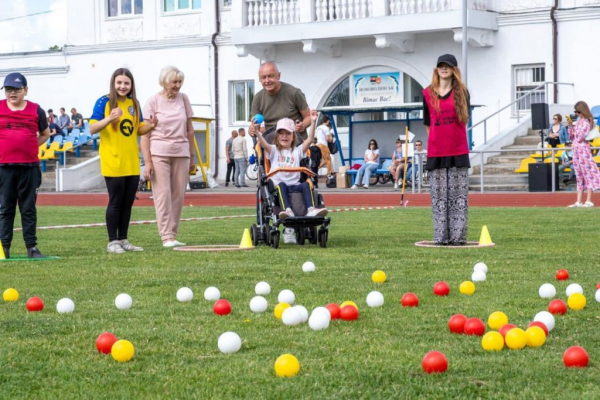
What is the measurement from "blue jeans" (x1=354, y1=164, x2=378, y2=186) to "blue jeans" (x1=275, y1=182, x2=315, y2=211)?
65.1ft

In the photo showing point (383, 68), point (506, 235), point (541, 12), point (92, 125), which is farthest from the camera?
point (383, 68)

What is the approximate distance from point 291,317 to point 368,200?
18916 mm

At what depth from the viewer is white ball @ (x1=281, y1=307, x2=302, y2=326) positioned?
19.8 feet

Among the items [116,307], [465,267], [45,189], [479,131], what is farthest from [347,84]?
[116,307]

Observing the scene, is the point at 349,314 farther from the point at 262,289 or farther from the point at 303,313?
the point at 262,289

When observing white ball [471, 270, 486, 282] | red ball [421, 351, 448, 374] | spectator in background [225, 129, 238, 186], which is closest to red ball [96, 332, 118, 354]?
red ball [421, 351, 448, 374]

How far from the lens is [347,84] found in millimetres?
36875

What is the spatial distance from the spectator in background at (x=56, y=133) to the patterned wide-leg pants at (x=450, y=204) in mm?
28394

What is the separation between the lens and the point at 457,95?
1109cm

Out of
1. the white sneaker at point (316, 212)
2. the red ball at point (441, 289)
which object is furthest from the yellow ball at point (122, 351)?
the white sneaker at point (316, 212)

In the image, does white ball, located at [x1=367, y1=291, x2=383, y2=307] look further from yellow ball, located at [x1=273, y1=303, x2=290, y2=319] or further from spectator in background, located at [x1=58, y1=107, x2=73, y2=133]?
spectator in background, located at [x1=58, y1=107, x2=73, y2=133]

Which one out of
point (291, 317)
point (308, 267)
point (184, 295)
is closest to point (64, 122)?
point (308, 267)

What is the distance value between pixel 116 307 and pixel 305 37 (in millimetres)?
29745

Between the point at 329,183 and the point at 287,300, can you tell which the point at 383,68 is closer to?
the point at 329,183
